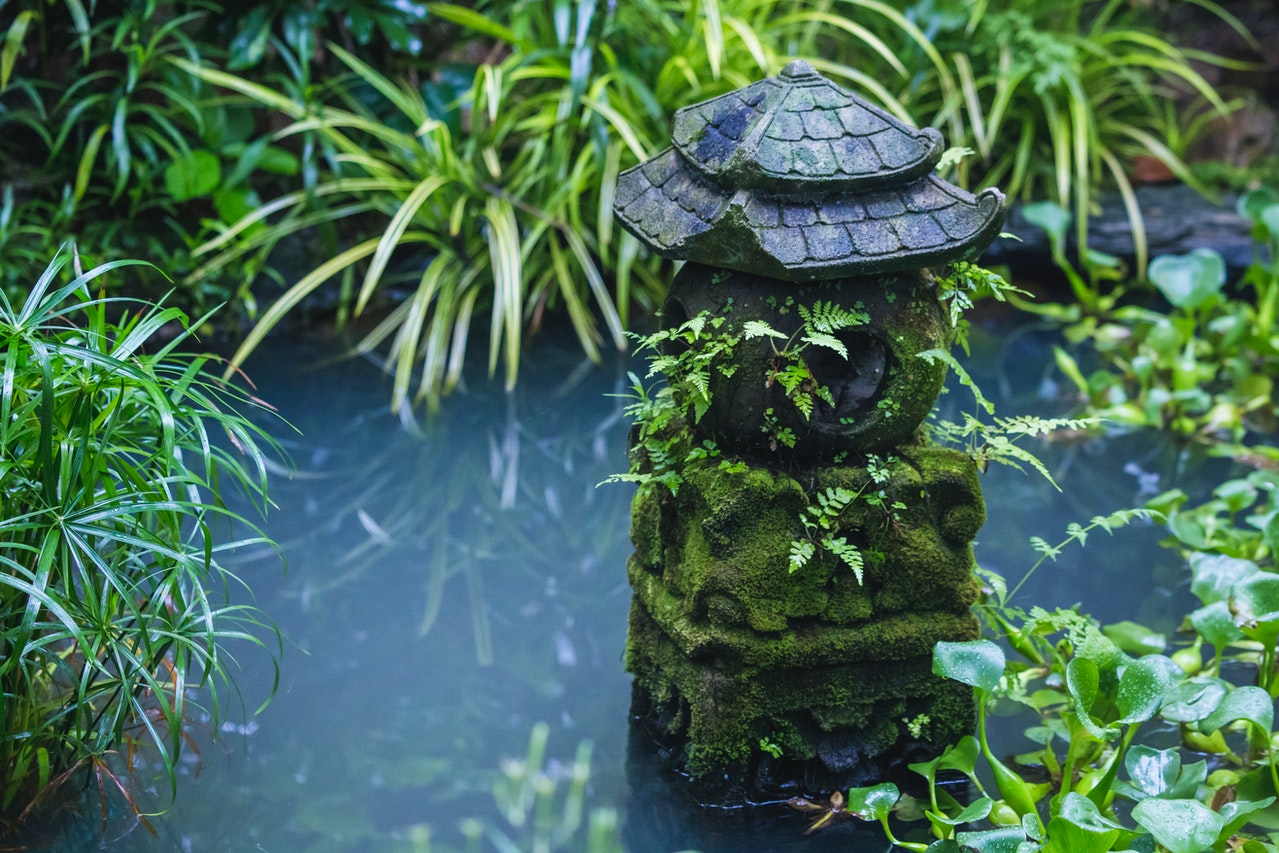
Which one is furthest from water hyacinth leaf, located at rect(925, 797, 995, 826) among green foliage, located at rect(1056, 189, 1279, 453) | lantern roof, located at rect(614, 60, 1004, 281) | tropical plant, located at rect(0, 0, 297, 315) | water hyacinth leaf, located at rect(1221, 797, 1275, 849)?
tropical plant, located at rect(0, 0, 297, 315)

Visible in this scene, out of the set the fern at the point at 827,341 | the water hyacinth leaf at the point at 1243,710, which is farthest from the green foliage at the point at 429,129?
the water hyacinth leaf at the point at 1243,710

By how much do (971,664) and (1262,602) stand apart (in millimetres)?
682

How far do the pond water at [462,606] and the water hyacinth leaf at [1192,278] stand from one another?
1.92ft

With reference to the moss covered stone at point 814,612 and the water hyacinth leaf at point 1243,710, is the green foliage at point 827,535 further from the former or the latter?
the water hyacinth leaf at point 1243,710

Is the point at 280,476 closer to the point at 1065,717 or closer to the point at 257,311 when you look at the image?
the point at 257,311

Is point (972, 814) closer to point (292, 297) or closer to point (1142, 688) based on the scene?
point (1142, 688)

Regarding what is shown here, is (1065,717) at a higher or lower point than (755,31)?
lower

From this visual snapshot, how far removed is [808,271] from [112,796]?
1655 millimetres

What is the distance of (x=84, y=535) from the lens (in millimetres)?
1920

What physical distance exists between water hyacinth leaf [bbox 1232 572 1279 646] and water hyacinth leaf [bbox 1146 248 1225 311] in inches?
77.6

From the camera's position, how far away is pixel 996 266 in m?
5.09

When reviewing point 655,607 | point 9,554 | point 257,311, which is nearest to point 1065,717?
point 655,607

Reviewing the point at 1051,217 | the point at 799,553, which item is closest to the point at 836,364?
the point at 799,553

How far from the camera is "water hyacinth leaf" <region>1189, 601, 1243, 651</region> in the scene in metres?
2.26
